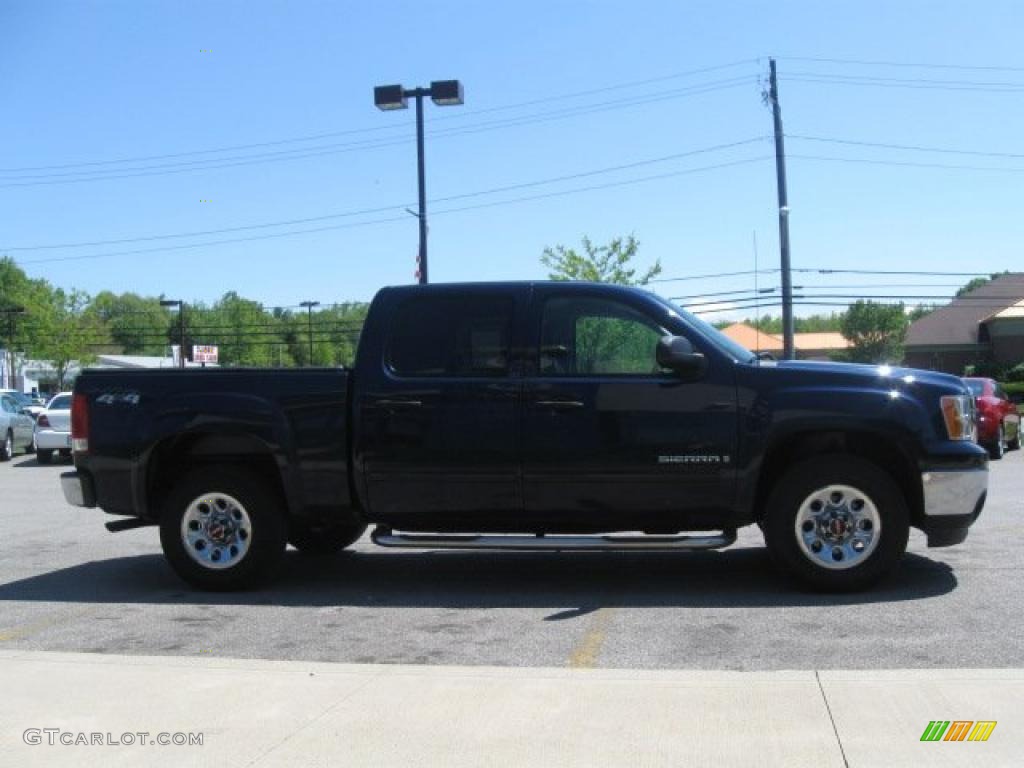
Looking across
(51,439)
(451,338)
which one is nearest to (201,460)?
(451,338)

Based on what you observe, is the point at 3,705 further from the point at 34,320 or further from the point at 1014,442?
the point at 34,320

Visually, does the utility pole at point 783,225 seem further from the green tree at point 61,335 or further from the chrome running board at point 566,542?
the green tree at point 61,335

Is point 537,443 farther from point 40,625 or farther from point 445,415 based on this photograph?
point 40,625

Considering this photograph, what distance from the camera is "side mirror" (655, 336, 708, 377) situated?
21.5 feet

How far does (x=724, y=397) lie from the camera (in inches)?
263

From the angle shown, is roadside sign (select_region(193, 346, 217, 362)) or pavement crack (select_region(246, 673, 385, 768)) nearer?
pavement crack (select_region(246, 673, 385, 768))

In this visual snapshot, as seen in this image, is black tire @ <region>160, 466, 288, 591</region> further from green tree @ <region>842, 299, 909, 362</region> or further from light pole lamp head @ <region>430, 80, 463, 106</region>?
green tree @ <region>842, 299, 909, 362</region>

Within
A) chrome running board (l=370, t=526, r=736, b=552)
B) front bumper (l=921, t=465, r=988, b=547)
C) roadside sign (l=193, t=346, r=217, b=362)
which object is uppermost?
roadside sign (l=193, t=346, r=217, b=362)

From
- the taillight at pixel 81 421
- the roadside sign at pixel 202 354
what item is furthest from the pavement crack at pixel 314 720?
the roadside sign at pixel 202 354

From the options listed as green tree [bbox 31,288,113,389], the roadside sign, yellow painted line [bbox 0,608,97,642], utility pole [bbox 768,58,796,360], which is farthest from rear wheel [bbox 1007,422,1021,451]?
green tree [bbox 31,288,113,389]

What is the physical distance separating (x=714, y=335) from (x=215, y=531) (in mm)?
3765

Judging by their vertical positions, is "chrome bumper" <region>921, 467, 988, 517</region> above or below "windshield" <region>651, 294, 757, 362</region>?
below

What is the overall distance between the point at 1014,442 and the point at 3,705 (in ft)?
70.1

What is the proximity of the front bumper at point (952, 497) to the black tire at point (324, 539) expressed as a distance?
165 inches
